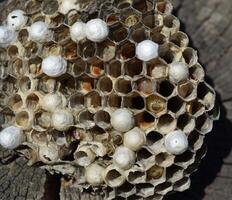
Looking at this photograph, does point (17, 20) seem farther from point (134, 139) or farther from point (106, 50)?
point (134, 139)

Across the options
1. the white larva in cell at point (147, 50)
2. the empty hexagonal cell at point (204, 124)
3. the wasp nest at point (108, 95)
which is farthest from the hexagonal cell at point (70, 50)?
the empty hexagonal cell at point (204, 124)

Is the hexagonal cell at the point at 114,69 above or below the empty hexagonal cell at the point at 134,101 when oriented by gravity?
above

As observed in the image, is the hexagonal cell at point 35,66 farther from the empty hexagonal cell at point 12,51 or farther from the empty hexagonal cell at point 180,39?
the empty hexagonal cell at point 180,39

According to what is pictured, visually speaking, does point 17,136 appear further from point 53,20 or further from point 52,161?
point 53,20

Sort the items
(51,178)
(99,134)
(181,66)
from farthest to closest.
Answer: (51,178) < (99,134) < (181,66)

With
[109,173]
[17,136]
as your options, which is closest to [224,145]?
[109,173]

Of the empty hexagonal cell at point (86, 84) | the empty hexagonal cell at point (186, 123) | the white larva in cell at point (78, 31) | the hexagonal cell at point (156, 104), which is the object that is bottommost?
the empty hexagonal cell at point (186, 123)
